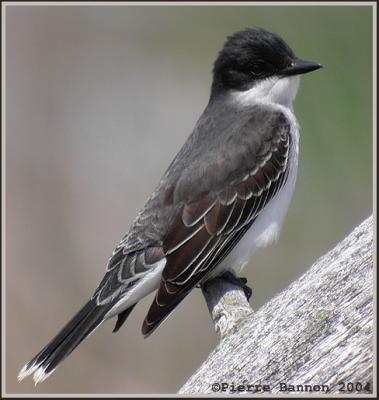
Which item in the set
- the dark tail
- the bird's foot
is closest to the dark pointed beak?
the bird's foot

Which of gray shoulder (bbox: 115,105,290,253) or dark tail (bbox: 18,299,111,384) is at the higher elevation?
gray shoulder (bbox: 115,105,290,253)

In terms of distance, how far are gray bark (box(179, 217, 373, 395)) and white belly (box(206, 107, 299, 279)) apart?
1.59m

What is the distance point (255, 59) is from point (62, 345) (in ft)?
7.43

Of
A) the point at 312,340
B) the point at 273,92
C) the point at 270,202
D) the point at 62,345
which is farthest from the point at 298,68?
the point at 312,340

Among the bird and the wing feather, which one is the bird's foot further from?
the wing feather

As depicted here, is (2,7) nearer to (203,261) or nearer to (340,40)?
(203,261)

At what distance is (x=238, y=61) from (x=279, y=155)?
74 cm

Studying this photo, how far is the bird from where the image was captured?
16.7ft

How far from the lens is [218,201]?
17.8 feet

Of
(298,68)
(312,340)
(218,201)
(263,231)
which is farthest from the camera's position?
(298,68)

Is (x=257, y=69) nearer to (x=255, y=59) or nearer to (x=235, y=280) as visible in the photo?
(x=255, y=59)

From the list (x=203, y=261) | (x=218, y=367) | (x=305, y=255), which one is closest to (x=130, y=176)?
(x=305, y=255)

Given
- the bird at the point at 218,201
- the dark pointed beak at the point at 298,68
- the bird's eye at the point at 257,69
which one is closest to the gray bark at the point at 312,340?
the bird at the point at 218,201

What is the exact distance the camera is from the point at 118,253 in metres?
5.58
